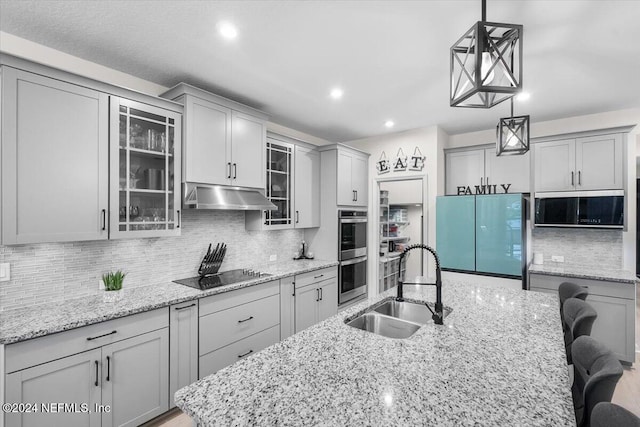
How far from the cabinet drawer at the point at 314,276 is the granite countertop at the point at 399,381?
1.72 meters

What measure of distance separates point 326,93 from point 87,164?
6.88 ft

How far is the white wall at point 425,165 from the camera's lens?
400cm

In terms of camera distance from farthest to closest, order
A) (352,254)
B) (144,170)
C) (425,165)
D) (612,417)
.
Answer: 1. (352,254)
2. (425,165)
3. (144,170)
4. (612,417)

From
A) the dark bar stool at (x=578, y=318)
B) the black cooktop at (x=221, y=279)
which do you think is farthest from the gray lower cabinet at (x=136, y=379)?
the dark bar stool at (x=578, y=318)

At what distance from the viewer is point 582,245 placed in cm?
358

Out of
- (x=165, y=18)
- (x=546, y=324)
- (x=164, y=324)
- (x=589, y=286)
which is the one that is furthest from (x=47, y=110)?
(x=589, y=286)

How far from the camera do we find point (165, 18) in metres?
1.82

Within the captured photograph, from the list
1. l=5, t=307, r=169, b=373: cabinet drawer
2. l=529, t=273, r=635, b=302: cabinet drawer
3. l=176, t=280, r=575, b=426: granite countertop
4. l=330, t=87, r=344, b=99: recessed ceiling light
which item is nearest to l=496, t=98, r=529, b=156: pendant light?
l=176, t=280, r=575, b=426: granite countertop

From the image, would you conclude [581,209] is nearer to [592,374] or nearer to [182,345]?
[592,374]

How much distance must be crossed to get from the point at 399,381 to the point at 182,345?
1.82 m

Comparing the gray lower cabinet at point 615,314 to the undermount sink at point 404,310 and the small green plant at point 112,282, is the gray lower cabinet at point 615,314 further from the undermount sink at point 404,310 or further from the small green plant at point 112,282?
the small green plant at point 112,282

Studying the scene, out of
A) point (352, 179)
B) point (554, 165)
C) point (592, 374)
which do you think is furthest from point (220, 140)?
point (554, 165)

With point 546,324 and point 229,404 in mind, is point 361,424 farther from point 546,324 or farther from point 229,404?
point 546,324

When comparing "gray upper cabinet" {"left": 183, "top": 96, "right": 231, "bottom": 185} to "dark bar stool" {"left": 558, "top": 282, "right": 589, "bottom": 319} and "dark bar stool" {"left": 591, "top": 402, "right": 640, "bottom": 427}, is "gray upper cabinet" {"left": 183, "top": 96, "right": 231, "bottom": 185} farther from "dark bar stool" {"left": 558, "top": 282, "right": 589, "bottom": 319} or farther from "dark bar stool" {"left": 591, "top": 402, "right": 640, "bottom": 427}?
"dark bar stool" {"left": 558, "top": 282, "right": 589, "bottom": 319}
